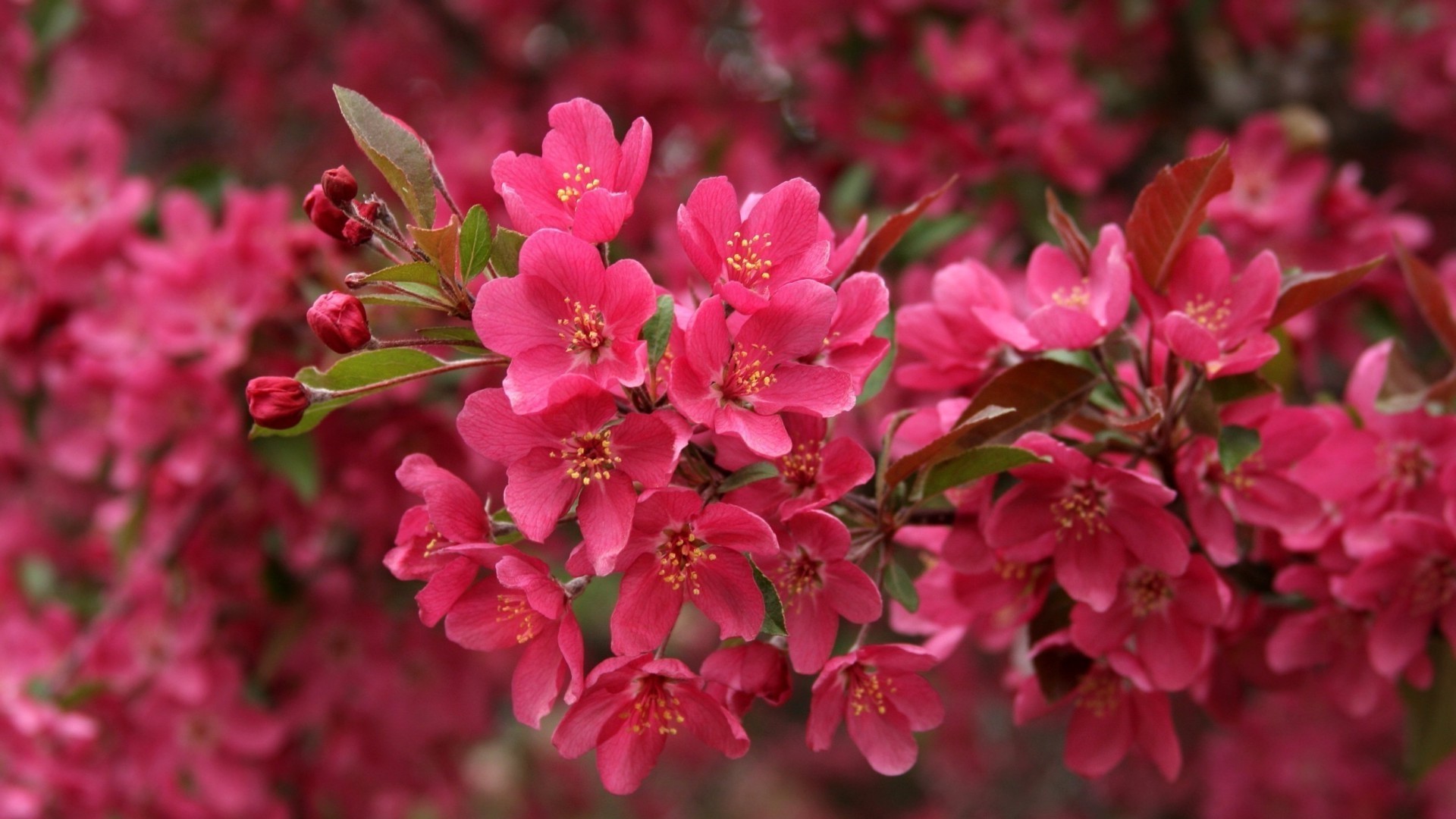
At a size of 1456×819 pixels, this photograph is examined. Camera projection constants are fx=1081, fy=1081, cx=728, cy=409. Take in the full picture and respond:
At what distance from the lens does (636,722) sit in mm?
959

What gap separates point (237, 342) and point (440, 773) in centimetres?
145

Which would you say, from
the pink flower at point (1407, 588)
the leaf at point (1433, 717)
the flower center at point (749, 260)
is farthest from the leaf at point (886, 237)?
the leaf at point (1433, 717)

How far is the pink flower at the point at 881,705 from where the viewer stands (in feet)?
3.24

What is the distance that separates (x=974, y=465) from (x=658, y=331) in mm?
310

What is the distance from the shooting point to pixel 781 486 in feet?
3.21

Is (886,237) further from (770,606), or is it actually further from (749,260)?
(770,606)

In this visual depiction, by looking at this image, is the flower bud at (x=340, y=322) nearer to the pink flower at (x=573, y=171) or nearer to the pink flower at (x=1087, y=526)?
the pink flower at (x=573, y=171)

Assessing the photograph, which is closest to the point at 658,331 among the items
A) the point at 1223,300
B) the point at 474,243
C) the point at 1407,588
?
the point at 474,243

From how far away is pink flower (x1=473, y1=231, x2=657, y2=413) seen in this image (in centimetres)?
89

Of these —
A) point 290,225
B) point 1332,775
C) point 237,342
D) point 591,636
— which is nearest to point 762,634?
point 237,342

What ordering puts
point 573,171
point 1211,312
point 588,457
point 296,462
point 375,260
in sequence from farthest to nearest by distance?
point 375,260
point 296,462
point 1211,312
point 573,171
point 588,457

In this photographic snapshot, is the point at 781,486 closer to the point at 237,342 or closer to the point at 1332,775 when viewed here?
the point at 237,342

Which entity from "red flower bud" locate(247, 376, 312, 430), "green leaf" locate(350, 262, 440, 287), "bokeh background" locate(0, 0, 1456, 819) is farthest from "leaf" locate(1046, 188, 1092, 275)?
"red flower bud" locate(247, 376, 312, 430)

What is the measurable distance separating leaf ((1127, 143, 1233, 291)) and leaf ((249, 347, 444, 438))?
705mm
